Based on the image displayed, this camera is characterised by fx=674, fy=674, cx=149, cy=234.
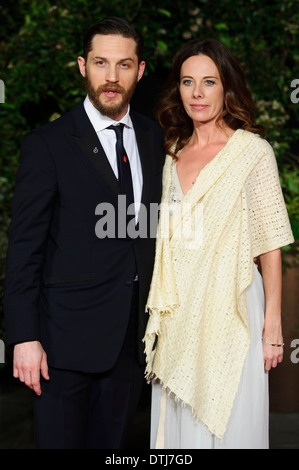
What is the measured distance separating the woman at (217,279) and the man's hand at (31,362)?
0.35 meters

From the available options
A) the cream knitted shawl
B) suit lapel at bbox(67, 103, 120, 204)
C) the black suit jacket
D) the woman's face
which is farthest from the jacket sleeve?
the woman's face

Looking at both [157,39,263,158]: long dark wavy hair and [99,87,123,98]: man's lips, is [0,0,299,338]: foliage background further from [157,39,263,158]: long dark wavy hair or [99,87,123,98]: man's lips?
[99,87,123,98]: man's lips

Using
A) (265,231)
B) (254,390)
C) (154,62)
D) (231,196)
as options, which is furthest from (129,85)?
(154,62)

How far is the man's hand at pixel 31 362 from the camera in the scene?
6.49 feet

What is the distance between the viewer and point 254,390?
2.16 m

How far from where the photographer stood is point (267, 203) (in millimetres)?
2154

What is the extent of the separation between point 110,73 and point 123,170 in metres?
0.30

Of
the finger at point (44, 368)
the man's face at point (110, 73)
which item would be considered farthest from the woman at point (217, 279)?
the finger at point (44, 368)

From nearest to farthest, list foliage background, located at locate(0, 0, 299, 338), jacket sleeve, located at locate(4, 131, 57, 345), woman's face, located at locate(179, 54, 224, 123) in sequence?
jacket sleeve, located at locate(4, 131, 57, 345), woman's face, located at locate(179, 54, 224, 123), foliage background, located at locate(0, 0, 299, 338)

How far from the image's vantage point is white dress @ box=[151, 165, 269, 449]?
2.14 m

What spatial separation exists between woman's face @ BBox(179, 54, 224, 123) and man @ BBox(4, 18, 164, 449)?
0.17 m

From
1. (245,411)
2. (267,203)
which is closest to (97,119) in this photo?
(267,203)
